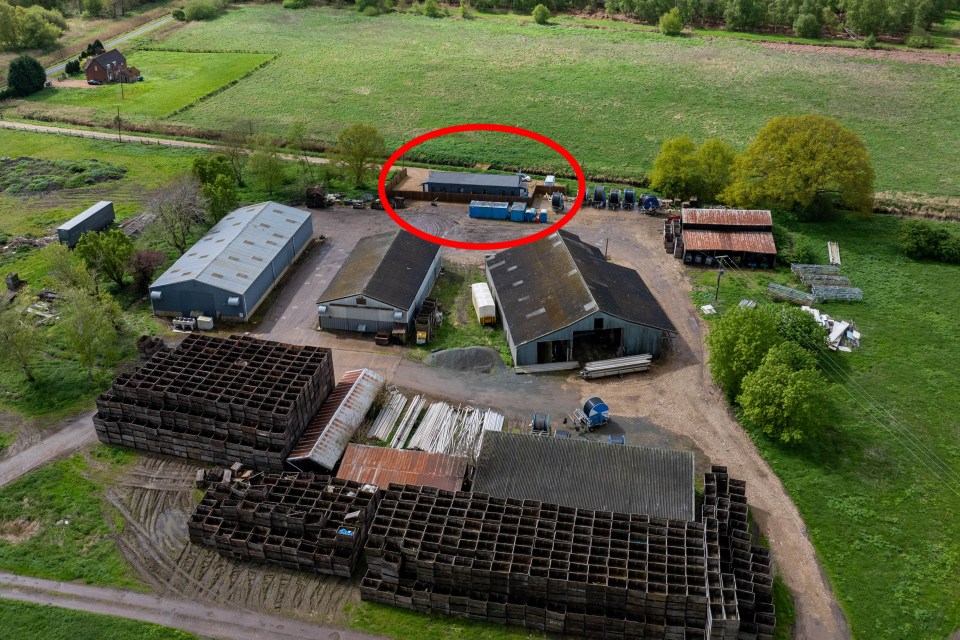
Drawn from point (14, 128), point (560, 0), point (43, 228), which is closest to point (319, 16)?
point (560, 0)

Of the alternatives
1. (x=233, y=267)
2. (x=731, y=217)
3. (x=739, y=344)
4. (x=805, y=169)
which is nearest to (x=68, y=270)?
(x=233, y=267)

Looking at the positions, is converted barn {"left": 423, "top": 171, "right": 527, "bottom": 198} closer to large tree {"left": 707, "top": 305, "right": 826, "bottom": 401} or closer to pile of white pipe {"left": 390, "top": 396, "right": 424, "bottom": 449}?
large tree {"left": 707, "top": 305, "right": 826, "bottom": 401}

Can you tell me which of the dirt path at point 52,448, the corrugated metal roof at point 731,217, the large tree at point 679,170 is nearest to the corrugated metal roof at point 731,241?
the corrugated metal roof at point 731,217

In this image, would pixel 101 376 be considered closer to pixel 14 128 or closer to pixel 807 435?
pixel 807 435

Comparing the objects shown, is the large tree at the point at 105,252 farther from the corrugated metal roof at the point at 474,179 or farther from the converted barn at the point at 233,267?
the corrugated metal roof at the point at 474,179

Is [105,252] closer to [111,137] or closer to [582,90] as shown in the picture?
[111,137]

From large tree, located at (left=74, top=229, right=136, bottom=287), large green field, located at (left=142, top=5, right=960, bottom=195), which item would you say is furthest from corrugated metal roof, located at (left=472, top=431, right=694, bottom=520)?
large green field, located at (left=142, top=5, right=960, bottom=195)
